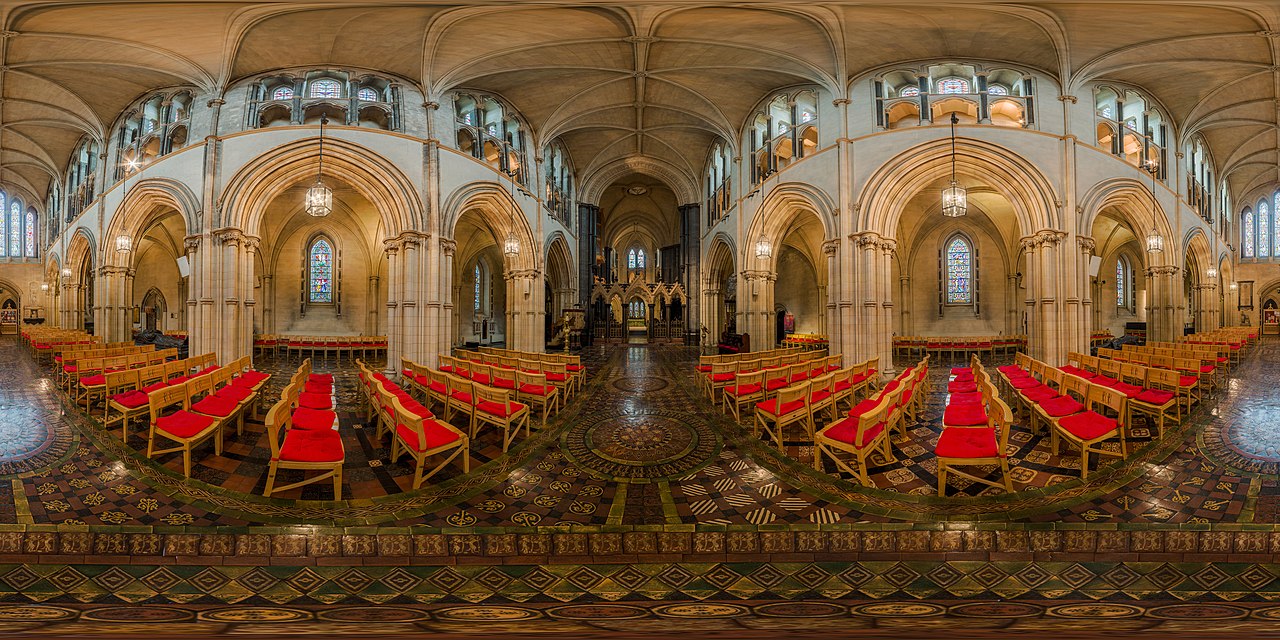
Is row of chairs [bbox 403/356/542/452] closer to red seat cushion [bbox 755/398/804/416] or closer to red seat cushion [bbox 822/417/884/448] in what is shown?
red seat cushion [bbox 755/398/804/416]

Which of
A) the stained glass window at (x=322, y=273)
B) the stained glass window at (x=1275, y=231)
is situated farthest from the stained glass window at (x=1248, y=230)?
the stained glass window at (x=322, y=273)

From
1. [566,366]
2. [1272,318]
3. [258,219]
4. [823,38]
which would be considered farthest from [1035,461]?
[1272,318]

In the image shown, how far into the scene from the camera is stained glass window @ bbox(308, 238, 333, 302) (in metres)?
19.0

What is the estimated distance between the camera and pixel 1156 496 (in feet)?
11.8

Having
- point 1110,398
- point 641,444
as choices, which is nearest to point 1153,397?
point 1110,398

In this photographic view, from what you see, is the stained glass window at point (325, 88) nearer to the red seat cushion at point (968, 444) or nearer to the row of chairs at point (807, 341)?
the red seat cushion at point (968, 444)

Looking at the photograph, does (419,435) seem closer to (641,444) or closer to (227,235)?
(641,444)

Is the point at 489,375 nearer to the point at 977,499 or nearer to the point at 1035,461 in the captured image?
the point at 977,499

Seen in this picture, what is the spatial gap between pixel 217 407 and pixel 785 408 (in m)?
5.85

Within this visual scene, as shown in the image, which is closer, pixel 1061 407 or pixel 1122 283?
pixel 1061 407

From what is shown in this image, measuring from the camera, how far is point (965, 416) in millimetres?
4586

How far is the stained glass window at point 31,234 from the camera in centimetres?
2417

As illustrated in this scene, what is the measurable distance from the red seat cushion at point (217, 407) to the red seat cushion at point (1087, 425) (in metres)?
7.76

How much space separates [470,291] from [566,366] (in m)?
15.0
